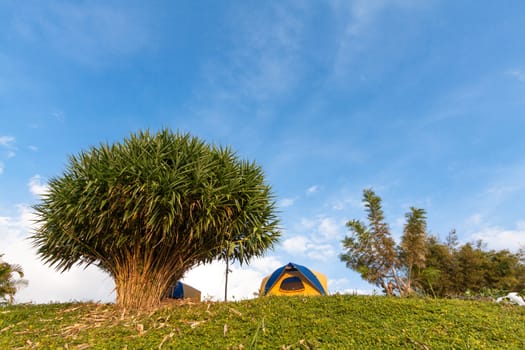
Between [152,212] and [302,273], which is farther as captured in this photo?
[302,273]

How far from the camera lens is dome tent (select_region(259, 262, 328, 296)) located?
46.0 feet

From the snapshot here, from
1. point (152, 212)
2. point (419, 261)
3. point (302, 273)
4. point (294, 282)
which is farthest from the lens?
point (419, 261)

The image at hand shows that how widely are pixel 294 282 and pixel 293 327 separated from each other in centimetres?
Result: 1028

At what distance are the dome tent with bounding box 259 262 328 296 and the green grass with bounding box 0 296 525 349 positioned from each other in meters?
8.20

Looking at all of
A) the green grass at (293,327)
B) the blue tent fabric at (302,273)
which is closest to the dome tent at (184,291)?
the blue tent fabric at (302,273)

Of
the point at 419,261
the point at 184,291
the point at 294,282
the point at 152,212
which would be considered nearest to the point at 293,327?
the point at 152,212

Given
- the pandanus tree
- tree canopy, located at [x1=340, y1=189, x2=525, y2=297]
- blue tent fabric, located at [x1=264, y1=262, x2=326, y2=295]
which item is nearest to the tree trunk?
the pandanus tree

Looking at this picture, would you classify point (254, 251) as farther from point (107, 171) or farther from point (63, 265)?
point (63, 265)

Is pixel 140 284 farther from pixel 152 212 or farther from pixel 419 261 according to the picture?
pixel 419 261

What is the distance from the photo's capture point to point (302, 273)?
13969 mm

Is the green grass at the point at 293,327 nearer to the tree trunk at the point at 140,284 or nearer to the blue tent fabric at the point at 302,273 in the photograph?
the tree trunk at the point at 140,284

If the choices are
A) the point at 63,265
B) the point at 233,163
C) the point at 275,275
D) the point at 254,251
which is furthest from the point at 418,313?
the point at 275,275

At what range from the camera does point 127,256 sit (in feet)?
24.3

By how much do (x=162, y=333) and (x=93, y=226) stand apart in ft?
12.9
